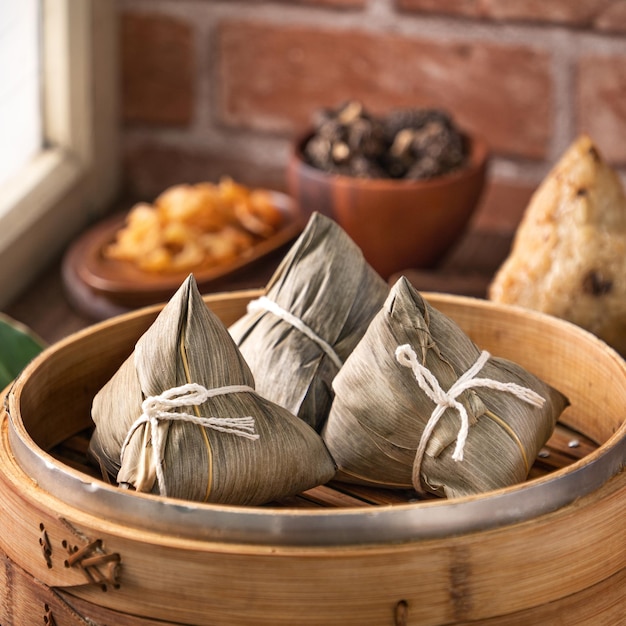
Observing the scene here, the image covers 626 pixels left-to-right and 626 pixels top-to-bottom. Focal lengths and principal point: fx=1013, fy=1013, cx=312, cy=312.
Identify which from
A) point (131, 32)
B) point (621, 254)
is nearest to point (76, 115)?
point (131, 32)

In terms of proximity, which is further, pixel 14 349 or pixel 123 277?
pixel 123 277

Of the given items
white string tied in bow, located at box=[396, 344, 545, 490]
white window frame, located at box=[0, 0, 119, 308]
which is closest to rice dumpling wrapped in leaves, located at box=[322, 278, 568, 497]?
white string tied in bow, located at box=[396, 344, 545, 490]

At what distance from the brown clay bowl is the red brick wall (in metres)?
0.21

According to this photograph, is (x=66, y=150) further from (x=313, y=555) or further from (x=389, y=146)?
(x=313, y=555)

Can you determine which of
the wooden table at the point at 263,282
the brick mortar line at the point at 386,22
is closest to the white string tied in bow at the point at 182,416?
the wooden table at the point at 263,282

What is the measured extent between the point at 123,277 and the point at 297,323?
480 mm

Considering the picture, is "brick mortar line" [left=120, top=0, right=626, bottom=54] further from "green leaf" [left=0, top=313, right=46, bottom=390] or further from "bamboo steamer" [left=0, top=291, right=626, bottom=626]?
"bamboo steamer" [left=0, top=291, right=626, bottom=626]

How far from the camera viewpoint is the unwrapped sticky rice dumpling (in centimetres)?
86

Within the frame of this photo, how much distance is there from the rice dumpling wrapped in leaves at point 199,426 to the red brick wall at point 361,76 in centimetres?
82

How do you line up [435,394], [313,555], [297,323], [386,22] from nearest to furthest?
[313,555] → [435,394] → [297,323] → [386,22]

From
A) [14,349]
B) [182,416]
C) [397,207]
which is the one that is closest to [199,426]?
[182,416]

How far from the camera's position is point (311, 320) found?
2.18ft

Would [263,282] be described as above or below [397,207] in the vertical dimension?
below

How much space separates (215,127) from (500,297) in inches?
25.6
